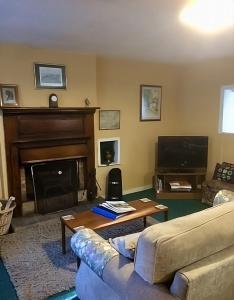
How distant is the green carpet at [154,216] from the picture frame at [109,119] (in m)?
1.26

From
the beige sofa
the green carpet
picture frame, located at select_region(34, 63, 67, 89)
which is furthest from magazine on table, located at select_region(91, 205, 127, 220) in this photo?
picture frame, located at select_region(34, 63, 67, 89)

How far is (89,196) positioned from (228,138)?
8.14 ft

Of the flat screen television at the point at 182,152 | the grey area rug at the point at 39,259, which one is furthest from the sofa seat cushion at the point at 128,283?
the flat screen television at the point at 182,152

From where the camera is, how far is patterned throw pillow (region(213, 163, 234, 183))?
13.2 feet

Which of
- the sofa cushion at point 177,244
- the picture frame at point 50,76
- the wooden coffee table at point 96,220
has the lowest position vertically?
the wooden coffee table at point 96,220

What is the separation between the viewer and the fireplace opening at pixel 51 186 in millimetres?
3680

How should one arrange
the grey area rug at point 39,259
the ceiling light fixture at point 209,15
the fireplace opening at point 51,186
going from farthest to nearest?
the fireplace opening at point 51,186 < the grey area rug at point 39,259 < the ceiling light fixture at point 209,15

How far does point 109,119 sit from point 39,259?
2445mm

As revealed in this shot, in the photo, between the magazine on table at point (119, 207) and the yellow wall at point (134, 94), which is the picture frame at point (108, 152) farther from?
the magazine on table at point (119, 207)

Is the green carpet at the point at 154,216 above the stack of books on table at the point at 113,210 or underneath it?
underneath

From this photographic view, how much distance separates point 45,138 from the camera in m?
3.66

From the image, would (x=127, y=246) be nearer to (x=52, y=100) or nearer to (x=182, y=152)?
(x=52, y=100)

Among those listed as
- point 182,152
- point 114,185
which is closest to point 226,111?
point 182,152

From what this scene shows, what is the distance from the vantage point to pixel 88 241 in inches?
68.9
